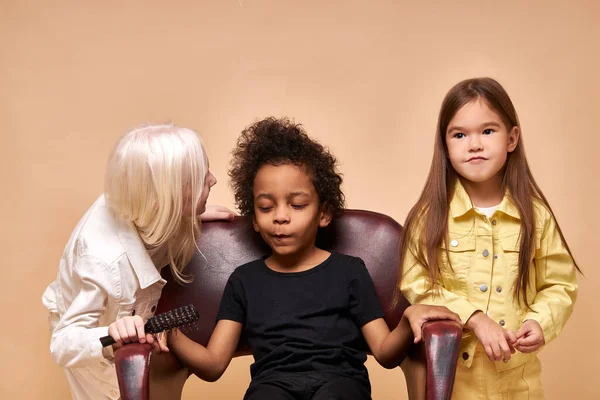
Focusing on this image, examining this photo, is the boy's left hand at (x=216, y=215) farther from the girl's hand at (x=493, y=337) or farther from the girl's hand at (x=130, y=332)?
the girl's hand at (x=493, y=337)

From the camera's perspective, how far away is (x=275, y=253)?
2.30 m

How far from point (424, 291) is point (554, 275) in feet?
1.04

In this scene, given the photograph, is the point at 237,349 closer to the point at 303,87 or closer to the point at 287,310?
the point at 287,310

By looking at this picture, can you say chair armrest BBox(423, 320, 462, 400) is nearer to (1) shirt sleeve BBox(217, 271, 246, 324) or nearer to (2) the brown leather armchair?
(2) the brown leather armchair

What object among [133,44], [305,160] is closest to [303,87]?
[133,44]

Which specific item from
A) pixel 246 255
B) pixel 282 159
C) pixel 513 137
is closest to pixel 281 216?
pixel 282 159

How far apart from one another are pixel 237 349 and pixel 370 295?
0.37 meters

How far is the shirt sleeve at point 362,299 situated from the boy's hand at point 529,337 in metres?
0.35

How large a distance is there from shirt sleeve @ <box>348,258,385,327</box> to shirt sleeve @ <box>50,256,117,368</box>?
1.93 ft

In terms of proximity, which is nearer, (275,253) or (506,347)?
(506,347)

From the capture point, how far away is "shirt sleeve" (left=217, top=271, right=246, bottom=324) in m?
2.24

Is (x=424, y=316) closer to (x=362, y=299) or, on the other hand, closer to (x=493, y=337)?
(x=493, y=337)

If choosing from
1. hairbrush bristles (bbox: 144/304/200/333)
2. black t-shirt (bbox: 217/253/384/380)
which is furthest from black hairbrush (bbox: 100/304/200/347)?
black t-shirt (bbox: 217/253/384/380)

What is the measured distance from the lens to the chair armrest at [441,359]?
6.10ft
